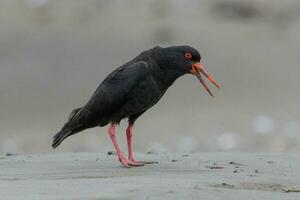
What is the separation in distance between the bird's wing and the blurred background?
5739mm

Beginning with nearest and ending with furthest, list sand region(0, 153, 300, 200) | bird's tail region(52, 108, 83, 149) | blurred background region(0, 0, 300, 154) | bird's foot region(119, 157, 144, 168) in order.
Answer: sand region(0, 153, 300, 200) → bird's foot region(119, 157, 144, 168) → bird's tail region(52, 108, 83, 149) → blurred background region(0, 0, 300, 154)

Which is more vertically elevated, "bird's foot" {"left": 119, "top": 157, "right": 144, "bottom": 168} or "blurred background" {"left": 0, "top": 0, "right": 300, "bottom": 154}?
"bird's foot" {"left": 119, "top": 157, "right": 144, "bottom": 168}

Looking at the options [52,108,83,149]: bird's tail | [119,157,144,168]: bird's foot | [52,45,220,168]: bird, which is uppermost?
Answer: [52,45,220,168]: bird

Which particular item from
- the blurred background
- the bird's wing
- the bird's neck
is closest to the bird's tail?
the bird's wing

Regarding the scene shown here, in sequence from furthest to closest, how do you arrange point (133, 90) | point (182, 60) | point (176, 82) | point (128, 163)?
point (176, 82) < point (182, 60) < point (133, 90) < point (128, 163)

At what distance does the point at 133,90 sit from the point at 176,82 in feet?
28.9

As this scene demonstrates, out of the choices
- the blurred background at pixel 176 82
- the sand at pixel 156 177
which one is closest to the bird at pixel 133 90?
the sand at pixel 156 177

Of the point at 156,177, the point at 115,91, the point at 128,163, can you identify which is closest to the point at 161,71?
the point at 115,91

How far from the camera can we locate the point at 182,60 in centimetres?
957

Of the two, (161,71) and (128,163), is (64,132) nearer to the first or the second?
(128,163)

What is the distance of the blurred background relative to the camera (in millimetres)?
16594

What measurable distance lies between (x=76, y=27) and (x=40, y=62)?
7.23 feet

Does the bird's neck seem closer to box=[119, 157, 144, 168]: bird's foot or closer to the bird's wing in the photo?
the bird's wing

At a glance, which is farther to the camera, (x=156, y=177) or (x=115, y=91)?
(x=115, y=91)
